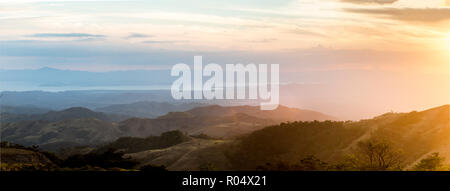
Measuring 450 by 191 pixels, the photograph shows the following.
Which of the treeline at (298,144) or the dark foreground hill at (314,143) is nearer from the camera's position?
the dark foreground hill at (314,143)

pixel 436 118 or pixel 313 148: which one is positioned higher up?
pixel 436 118

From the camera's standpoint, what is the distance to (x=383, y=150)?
52156 millimetres

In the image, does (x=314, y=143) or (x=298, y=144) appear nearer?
(x=314, y=143)

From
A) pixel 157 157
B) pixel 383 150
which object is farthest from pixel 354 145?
pixel 157 157

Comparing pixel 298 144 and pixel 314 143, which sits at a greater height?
pixel 314 143

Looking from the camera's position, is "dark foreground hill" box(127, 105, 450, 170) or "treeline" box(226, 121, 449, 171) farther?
"treeline" box(226, 121, 449, 171)

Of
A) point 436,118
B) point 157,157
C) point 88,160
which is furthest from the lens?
point 157,157

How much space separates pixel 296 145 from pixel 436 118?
2667 cm

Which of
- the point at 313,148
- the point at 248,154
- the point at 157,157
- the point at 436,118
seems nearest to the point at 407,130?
the point at 436,118
